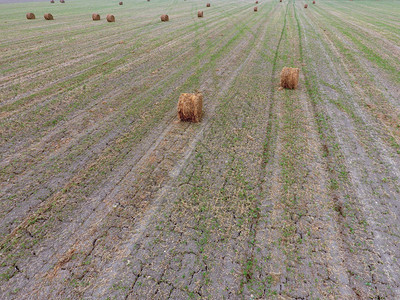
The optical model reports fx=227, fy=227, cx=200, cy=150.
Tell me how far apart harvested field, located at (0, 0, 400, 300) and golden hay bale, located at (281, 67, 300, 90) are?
39 centimetres

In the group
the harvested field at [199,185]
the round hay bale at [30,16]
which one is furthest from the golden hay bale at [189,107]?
the round hay bale at [30,16]

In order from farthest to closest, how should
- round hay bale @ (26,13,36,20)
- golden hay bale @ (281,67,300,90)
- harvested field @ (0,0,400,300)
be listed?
round hay bale @ (26,13,36,20) → golden hay bale @ (281,67,300,90) → harvested field @ (0,0,400,300)

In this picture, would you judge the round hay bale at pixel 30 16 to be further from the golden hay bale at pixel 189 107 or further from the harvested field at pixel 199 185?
the golden hay bale at pixel 189 107

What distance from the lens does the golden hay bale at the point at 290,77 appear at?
30.4 feet

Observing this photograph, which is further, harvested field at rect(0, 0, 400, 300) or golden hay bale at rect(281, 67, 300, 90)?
golden hay bale at rect(281, 67, 300, 90)

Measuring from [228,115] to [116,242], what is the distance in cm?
532

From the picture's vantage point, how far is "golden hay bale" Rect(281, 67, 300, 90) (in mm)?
9273

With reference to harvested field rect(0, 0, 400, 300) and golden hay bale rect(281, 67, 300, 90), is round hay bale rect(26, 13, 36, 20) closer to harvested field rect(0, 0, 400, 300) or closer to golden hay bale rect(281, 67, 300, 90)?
harvested field rect(0, 0, 400, 300)

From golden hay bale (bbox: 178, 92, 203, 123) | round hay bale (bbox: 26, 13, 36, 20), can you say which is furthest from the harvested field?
round hay bale (bbox: 26, 13, 36, 20)

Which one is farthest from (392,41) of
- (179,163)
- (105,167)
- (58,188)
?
(58,188)

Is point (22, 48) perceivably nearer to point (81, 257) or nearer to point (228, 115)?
point (228, 115)

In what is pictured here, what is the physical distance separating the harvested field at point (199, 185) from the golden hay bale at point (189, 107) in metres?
0.35

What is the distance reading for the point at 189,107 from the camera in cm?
725

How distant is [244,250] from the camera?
12.6 feet
